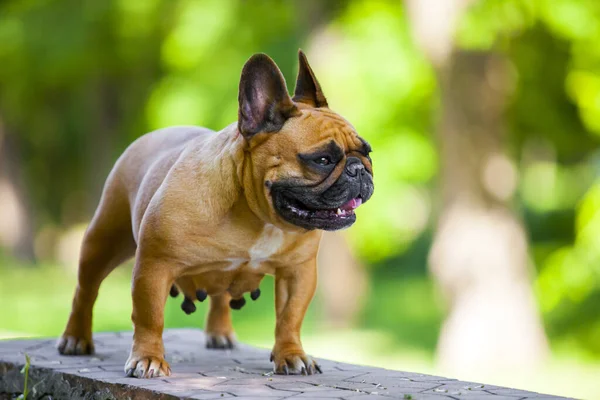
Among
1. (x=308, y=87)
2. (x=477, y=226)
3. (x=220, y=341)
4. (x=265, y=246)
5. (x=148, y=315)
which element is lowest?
(x=148, y=315)

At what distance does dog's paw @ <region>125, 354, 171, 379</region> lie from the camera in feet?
16.8

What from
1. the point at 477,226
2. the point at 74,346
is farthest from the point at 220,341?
the point at 477,226

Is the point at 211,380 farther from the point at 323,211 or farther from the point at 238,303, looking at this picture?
the point at 323,211

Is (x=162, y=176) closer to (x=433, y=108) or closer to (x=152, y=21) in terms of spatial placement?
(x=433, y=108)

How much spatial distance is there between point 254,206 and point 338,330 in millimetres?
12570

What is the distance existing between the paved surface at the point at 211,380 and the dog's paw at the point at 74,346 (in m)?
0.07

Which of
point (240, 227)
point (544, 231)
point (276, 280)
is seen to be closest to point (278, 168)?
point (240, 227)

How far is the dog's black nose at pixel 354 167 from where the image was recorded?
4.89m

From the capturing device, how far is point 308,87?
5.45 meters

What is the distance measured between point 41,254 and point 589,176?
21.0 meters

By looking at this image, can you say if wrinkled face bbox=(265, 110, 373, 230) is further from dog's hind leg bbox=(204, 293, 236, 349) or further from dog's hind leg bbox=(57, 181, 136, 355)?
dog's hind leg bbox=(204, 293, 236, 349)

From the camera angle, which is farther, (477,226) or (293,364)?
(477,226)

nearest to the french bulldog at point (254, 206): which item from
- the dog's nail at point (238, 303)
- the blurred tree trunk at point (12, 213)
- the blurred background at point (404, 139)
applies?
the dog's nail at point (238, 303)

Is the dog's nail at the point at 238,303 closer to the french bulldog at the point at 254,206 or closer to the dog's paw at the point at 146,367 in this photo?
the french bulldog at the point at 254,206
